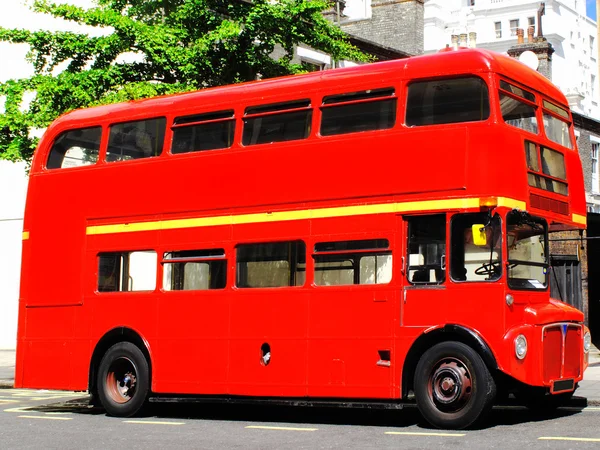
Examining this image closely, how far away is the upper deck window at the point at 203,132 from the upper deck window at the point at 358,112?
157cm

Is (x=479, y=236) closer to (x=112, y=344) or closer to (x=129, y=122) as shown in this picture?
(x=129, y=122)

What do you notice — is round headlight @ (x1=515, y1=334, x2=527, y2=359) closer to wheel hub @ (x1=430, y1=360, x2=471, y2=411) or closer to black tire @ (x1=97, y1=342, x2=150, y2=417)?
wheel hub @ (x1=430, y1=360, x2=471, y2=411)

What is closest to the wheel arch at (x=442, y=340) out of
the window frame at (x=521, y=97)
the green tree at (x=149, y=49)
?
the window frame at (x=521, y=97)

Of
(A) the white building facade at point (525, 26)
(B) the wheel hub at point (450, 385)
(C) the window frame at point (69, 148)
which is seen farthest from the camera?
(A) the white building facade at point (525, 26)

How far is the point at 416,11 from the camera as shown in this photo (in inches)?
1393

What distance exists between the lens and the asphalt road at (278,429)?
11.0 metres

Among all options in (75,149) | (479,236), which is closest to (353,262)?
(479,236)

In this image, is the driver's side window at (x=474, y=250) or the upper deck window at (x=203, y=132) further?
the upper deck window at (x=203, y=132)

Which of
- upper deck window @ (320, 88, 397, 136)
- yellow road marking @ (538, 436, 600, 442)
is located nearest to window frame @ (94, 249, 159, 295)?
upper deck window @ (320, 88, 397, 136)

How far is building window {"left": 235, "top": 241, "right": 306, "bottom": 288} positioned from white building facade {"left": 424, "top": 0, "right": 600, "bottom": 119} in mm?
70554

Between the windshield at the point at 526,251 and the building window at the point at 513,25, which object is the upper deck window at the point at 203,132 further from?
the building window at the point at 513,25

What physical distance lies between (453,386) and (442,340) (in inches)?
23.1

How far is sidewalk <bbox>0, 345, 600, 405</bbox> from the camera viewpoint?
50.0 ft

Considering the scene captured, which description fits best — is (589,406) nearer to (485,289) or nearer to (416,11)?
(485,289)
